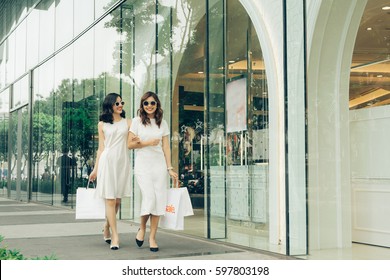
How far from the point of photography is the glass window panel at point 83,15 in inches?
528

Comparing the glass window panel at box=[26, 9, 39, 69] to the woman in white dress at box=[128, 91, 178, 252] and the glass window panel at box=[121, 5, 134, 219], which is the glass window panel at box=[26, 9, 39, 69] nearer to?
the glass window panel at box=[121, 5, 134, 219]

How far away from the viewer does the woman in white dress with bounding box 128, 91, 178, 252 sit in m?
6.18

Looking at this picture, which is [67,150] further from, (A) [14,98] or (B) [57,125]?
(A) [14,98]

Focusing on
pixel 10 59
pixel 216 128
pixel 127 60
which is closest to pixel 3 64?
pixel 10 59

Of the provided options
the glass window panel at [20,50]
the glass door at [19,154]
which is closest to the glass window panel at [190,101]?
the glass door at [19,154]

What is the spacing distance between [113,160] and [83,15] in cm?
841

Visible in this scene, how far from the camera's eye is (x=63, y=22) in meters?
→ 15.8

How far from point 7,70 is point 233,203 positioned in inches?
677

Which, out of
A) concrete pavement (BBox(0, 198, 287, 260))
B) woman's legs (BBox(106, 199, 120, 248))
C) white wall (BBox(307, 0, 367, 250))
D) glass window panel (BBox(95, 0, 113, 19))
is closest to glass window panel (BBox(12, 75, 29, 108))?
glass window panel (BBox(95, 0, 113, 19))

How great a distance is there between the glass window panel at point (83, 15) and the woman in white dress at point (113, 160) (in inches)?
287

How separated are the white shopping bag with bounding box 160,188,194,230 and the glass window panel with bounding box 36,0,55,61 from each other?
11492 millimetres

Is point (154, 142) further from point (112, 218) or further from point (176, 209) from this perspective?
point (112, 218)

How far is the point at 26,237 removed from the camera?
746cm

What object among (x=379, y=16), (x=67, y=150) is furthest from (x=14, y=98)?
(x=379, y=16)
